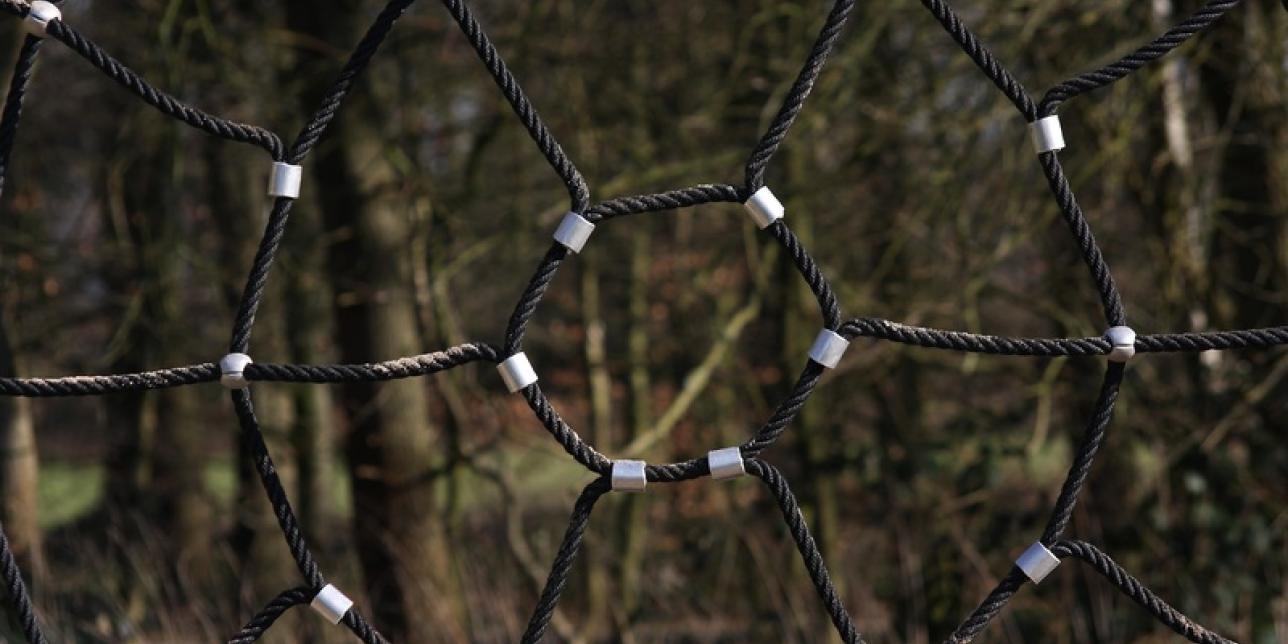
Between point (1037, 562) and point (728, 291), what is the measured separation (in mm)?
6148

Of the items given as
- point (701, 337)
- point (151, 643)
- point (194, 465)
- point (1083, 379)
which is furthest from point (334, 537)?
point (1083, 379)

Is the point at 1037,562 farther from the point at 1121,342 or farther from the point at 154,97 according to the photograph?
the point at 154,97

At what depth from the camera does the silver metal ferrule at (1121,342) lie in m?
1.65

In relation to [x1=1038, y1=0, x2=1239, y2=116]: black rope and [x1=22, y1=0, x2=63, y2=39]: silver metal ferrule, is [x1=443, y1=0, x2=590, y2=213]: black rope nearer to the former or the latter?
[x1=22, y1=0, x2=63, y2=39]: silver metal ferrule

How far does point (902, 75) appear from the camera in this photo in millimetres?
5195

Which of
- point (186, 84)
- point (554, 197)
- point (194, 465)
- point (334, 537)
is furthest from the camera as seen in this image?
point (194, 465)

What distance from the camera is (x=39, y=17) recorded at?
5.48 feet

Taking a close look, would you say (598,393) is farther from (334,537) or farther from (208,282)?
(208,282)

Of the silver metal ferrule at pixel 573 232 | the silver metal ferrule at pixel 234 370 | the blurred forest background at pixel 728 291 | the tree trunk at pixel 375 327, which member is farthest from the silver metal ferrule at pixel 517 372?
the tree trunk at pixel 375 327

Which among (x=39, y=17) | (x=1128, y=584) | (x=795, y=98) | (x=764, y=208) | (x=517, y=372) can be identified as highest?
(x=39, y=17)

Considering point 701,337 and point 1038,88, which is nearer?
point 1038,88

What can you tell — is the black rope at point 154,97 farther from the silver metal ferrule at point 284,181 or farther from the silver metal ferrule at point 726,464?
the silver metal ferrule at point 726,464

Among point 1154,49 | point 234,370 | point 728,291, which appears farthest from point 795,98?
point 728,291

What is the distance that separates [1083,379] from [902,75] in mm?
1290
